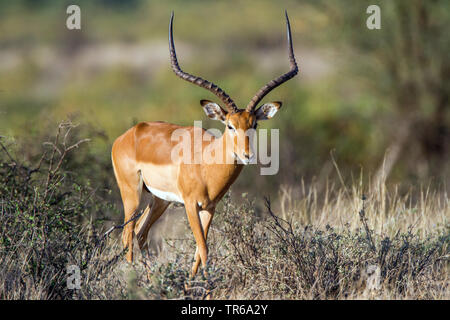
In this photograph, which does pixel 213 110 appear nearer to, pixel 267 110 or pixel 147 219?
pixel 267 110

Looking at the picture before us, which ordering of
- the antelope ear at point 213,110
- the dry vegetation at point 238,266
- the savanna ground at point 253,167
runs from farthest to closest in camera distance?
1. the antelope ear at point 213,110
2. the savanna ground at point 253,167
3. the dry vegetation at point 238,266

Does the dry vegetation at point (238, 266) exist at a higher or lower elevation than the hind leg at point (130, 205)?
lower

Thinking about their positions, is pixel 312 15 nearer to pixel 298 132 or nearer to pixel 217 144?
pixel 298 132

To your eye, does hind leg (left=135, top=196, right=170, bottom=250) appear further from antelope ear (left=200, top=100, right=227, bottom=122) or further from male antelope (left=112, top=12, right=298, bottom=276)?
antelope ear (left=200, top=100, right=227, bottom=122)

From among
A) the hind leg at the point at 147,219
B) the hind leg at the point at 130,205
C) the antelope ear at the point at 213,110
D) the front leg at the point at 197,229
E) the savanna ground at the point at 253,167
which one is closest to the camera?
the savanna ground at the point at 253,167

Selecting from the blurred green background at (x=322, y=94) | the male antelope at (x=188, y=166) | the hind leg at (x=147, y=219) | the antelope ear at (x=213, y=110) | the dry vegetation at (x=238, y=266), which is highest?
the blurred green background at (x=322, y=94)

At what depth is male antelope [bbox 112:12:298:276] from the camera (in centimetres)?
681

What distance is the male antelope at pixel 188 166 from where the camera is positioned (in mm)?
6809

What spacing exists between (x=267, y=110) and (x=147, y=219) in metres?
2.01

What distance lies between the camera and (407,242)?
6938 millimetres

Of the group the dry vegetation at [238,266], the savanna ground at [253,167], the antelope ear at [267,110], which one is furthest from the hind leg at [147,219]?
the antelope ear at [267,110]

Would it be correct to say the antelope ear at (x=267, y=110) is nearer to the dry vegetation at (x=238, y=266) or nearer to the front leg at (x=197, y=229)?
the dry vegetation at (x=238, y=266)

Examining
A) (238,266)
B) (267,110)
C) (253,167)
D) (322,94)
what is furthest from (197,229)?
(322,94)
